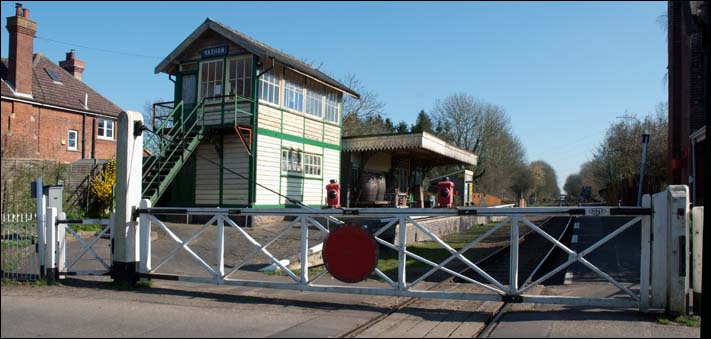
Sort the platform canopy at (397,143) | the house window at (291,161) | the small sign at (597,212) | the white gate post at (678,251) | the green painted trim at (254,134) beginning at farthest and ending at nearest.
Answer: the platform canopy at (397,143) → the house window at (291,161) → the green painted trim at (254,134) → the small sign at (597,212) → the white gate post at (678,251)

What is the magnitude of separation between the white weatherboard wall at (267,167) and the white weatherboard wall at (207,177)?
160 centimetres

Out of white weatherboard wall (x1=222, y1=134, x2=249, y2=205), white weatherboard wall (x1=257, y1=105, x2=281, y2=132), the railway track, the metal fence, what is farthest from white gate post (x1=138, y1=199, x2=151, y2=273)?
white weatherboard wall (x1=257, y1=105, x2=281, y2=132)

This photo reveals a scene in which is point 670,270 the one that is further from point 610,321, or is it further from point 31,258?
point 31,258

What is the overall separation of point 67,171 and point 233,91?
303 inches

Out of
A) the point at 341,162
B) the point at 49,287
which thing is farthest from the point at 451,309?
the point at 341,162

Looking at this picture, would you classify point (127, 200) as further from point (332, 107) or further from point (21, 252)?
point (332, 107)

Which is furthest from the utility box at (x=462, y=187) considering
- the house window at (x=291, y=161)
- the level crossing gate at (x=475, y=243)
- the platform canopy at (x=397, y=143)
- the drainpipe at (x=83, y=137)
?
the level crossing gate at (x=475, y=243)

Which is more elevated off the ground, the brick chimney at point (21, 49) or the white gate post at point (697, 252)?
the brick chimney at point (21, 49)

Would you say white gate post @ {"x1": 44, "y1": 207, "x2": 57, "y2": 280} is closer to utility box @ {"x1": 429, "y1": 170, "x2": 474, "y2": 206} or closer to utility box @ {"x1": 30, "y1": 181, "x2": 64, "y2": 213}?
utility box @ {"x1": 30, "y1": 181, "x2": 64, "y2": 213}

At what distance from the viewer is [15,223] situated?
9883 mm

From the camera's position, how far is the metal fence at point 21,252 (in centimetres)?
977

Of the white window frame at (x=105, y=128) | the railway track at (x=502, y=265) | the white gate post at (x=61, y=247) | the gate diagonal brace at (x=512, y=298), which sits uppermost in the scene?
the white window frame at (x=105, y=128)

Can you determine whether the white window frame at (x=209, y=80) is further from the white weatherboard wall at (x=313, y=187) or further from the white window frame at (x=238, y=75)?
the white weatherboard wall at (x=313, y=187)

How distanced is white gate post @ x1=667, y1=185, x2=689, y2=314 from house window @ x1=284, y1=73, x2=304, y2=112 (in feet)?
50.1
